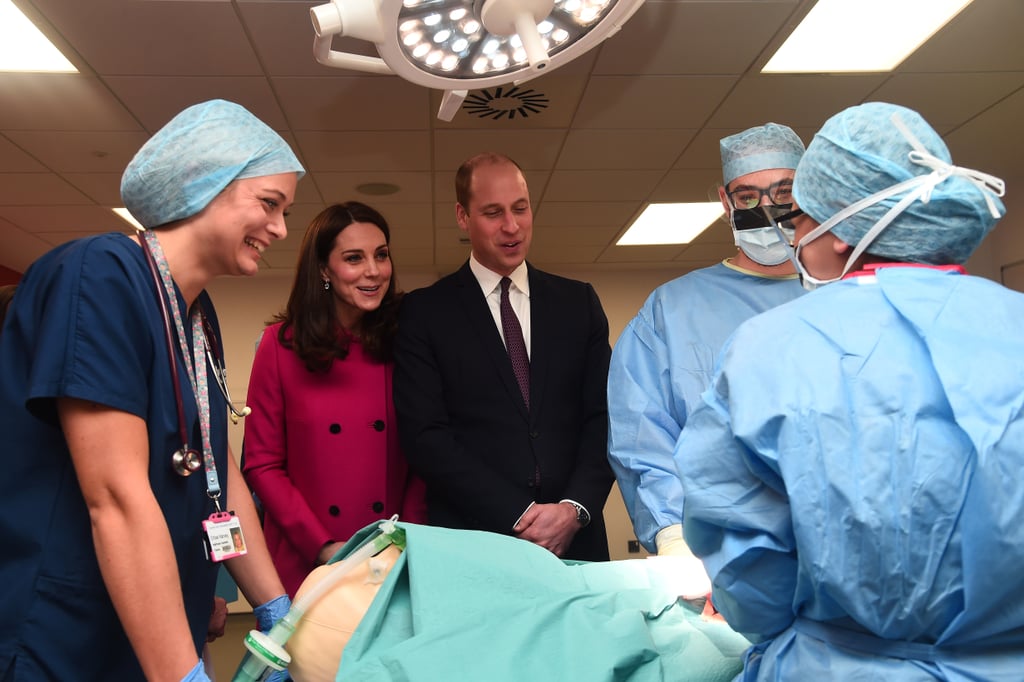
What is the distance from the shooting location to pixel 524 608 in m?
1.04

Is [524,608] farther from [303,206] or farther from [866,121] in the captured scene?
[303,206]

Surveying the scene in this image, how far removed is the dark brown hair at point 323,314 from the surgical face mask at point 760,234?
0.85 meters

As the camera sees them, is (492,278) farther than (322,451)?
Yes

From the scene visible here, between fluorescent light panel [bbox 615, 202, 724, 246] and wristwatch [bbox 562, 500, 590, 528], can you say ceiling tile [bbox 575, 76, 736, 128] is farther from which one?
wristwatch [bbox 562, 500, 590, 528]

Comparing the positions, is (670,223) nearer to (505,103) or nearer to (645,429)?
(505,103)

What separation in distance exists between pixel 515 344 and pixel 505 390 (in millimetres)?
133

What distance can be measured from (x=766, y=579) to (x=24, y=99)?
379cm

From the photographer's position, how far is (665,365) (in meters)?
1.72

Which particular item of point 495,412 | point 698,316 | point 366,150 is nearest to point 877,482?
point 698,316

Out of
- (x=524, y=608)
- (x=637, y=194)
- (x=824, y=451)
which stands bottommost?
(x=524, y=608)

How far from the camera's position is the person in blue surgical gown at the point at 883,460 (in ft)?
2.66

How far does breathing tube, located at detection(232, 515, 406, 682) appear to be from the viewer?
1.04m

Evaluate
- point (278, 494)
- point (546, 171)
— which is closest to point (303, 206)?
point (546, 171)

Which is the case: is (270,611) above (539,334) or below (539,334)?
below
